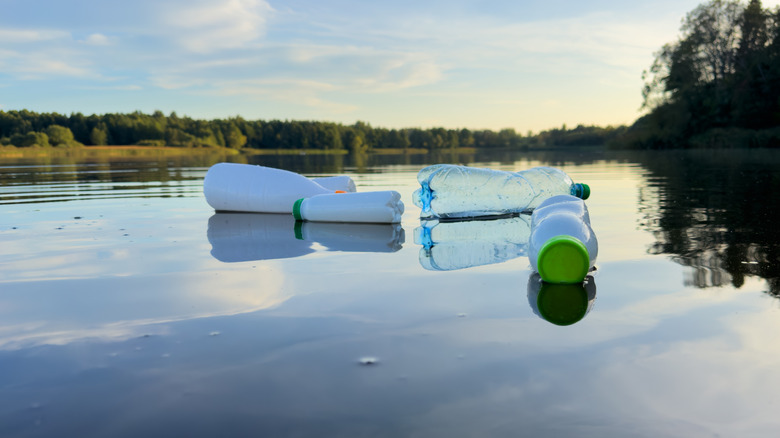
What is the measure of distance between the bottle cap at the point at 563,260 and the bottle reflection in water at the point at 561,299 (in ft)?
0.15

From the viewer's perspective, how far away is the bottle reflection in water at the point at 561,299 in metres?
2.31

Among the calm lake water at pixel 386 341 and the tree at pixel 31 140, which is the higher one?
the tree at pixel 31 140

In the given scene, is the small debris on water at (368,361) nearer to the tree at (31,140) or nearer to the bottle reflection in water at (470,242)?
the bottle reflection in water at (470,242)

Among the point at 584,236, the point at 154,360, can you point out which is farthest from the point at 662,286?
the point at 154,360

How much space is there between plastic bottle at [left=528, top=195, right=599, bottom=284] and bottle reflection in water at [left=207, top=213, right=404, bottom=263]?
47.4 inches

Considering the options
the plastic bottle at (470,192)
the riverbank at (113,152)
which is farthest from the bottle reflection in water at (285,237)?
the riverbank at (113,152)

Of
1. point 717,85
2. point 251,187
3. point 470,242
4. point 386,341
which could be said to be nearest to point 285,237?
point 470,242

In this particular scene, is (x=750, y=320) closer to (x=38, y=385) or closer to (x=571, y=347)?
(x=571, y=347)

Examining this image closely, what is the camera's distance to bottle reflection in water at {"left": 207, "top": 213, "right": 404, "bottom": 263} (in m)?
3.96

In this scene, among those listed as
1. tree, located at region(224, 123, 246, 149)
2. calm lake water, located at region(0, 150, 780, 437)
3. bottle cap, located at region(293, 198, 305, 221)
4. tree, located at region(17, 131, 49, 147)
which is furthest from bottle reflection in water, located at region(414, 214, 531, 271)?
tree, located at region(224, 123, 246, 149)

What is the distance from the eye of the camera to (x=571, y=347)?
6.36 feet

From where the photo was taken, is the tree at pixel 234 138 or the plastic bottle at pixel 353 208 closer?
the plastic bottle at pixel 353 208

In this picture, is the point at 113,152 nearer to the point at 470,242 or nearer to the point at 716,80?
the point at 716,80

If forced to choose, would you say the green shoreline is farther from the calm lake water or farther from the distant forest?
the calm lake water
